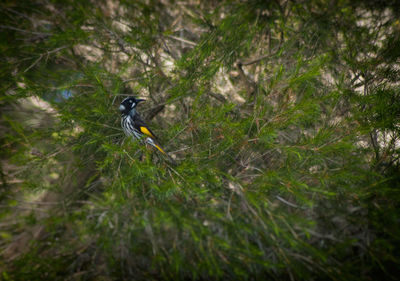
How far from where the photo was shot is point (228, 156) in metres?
2.07

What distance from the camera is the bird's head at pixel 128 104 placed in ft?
7.89

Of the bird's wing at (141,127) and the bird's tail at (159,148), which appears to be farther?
the bird's wing at (141,127)

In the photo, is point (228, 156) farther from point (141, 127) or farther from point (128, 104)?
point (128, 104)

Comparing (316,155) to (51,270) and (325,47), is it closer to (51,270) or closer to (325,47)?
(325,47)

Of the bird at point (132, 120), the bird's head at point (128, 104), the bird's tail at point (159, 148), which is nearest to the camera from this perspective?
the bird's tail at point (159, 148)

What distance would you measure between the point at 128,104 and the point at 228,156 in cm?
145

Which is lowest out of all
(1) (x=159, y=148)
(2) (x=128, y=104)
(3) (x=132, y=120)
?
(1) (x=159, y=148)

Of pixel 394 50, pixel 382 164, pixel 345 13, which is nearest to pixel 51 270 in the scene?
pixel 382 164

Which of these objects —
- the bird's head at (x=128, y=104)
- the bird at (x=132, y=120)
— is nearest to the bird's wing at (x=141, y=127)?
the bird at (x=132, y=120)

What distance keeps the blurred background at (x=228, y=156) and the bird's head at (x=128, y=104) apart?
134 millimetres

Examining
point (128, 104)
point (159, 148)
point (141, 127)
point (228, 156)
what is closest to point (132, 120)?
point (141, 127)

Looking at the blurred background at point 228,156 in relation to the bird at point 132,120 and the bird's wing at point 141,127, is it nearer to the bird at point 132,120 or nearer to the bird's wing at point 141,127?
the bird at point 132,120

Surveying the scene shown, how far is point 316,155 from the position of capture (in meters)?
1.69

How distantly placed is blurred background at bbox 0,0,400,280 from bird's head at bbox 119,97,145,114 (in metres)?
0.13
